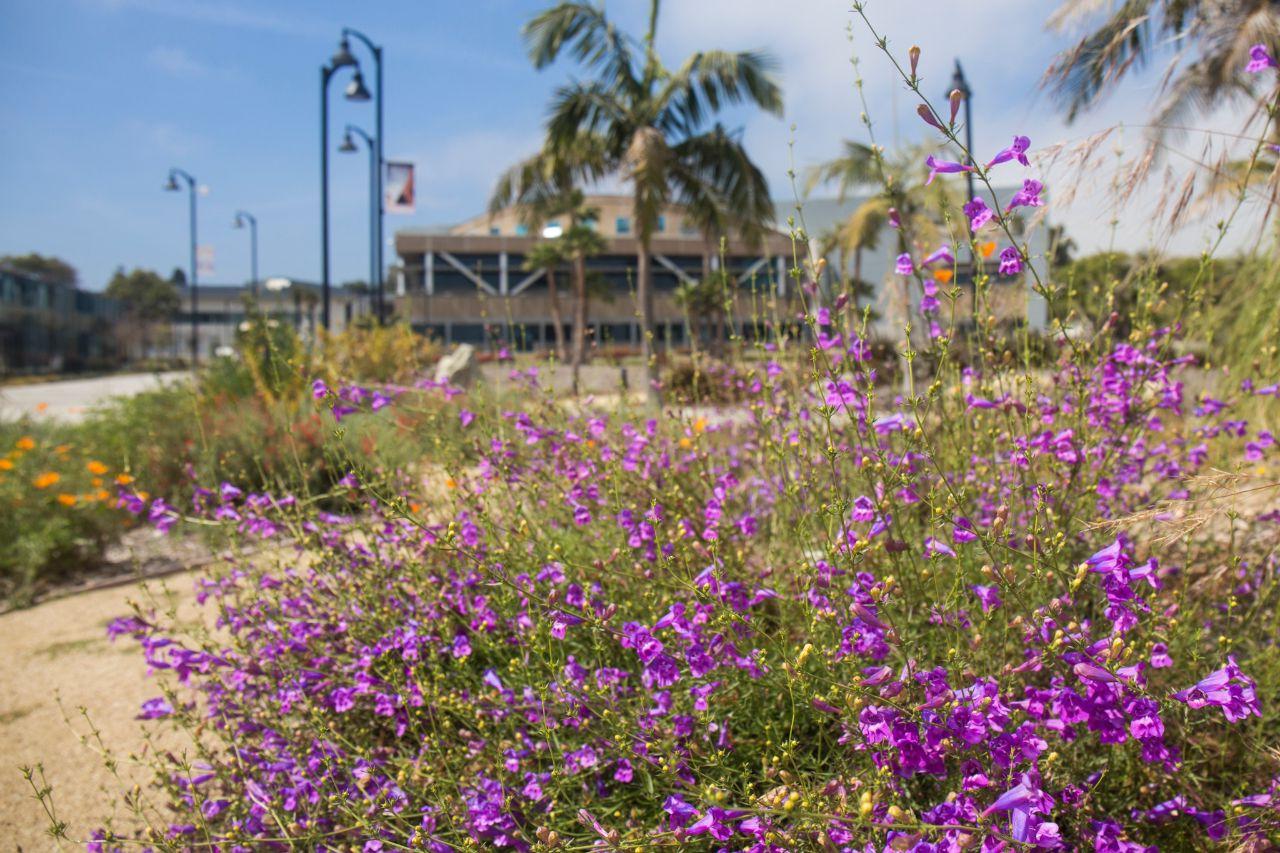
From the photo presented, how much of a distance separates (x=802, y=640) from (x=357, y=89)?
1501cm

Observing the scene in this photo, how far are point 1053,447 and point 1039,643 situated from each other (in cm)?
65

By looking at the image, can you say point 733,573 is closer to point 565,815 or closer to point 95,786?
point 565,815

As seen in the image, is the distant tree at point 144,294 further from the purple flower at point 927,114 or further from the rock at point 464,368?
the purple flower at point 927,114

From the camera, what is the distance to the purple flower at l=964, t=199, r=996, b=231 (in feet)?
4.99

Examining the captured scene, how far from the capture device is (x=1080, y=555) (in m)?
2.68

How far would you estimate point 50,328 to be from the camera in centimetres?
4838

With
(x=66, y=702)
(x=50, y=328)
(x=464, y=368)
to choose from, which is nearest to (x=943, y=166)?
(x=66, y=702)

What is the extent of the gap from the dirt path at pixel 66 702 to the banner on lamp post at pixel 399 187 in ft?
48.5

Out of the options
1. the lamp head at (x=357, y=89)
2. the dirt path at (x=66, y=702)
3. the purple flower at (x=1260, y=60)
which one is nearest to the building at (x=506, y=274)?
the lamp head at (x=357, y=89)

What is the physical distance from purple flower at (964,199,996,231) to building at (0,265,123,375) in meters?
42.3

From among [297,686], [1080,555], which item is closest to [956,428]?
[1080,555]

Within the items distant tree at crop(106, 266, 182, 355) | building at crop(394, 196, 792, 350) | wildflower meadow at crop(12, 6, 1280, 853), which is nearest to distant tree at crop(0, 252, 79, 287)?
distant tree at crop(106, 266, 182, 355)

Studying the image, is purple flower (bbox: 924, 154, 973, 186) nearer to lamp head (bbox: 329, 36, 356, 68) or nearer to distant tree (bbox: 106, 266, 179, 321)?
lamp head (bbox: 329, 36, 356, 68)

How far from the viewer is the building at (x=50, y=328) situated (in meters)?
43.5
